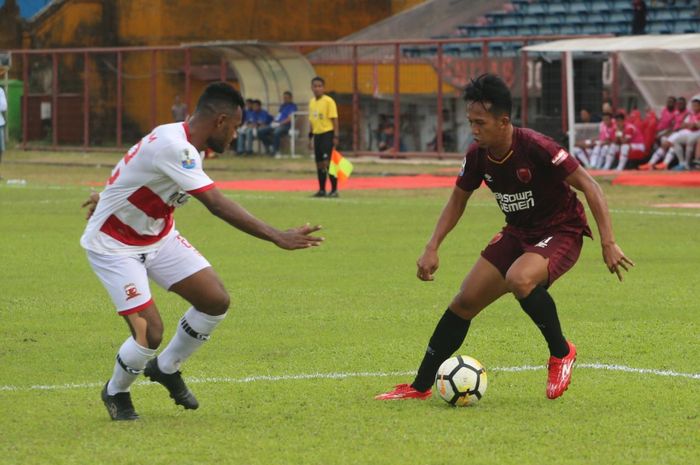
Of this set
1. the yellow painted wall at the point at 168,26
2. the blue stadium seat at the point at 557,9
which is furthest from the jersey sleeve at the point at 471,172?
the yellow painted wall at the point at 168,26

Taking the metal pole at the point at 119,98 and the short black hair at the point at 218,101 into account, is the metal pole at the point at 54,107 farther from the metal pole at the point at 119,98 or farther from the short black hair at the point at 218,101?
the short black hair at the point at 218,101

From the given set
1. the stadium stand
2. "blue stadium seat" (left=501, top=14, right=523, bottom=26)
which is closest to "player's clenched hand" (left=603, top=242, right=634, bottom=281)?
the stadium stand

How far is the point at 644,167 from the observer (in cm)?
2966

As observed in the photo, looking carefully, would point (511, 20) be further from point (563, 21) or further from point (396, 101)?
point (396, 101)

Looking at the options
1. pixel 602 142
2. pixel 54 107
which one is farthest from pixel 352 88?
pixel 54 107

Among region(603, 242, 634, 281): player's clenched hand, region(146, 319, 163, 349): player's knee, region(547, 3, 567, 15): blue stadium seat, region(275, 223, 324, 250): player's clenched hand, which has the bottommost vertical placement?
region(146, 319, 163, 349): player's knee

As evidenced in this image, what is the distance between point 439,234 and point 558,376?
3.55 feet

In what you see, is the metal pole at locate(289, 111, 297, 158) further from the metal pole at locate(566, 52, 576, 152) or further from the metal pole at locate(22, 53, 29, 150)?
the metal pole at locate(22, 53, 29, 150)

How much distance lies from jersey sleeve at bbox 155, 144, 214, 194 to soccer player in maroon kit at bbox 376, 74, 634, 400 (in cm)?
156

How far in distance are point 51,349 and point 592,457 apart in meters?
4.60

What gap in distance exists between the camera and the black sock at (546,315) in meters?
7.66

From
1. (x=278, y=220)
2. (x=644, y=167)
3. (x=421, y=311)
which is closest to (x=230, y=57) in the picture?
(x=644, y=167)

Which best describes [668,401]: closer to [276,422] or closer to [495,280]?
[495,280]

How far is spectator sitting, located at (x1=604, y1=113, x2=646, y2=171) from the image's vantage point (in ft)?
97.0
